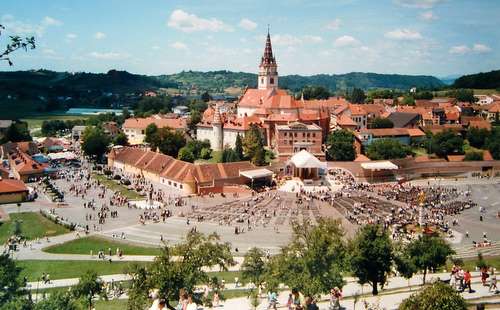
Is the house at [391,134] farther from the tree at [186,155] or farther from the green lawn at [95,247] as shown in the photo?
the green lawn at [95,247]

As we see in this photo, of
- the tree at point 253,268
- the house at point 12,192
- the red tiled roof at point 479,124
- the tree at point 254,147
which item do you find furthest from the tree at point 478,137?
the tree at point 253,268

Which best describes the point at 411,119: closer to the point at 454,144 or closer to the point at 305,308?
the point at 454,144

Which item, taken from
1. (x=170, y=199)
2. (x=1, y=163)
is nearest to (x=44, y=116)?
(x=1, y=163)

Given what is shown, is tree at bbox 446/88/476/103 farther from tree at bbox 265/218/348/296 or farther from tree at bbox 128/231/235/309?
tree at bbox 128/231/235/309

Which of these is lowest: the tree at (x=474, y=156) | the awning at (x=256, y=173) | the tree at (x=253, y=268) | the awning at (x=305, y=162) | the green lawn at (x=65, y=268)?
the green lawn at (x=65, y=268)

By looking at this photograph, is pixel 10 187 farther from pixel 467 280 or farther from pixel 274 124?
pixel 467 280

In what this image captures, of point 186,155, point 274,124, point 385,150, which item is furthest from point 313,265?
point 274,124
